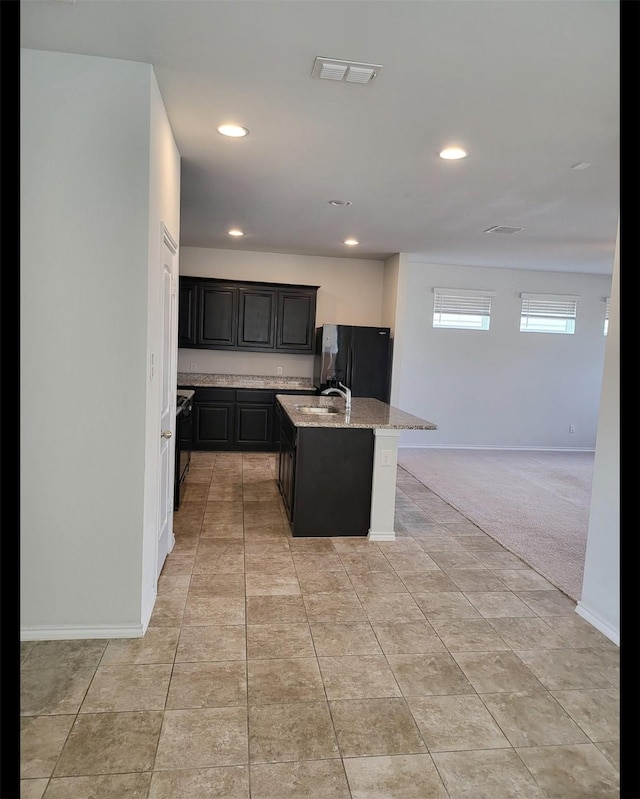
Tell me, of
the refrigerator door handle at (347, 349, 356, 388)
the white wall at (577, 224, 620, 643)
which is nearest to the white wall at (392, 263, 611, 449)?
the refrigerator door handle at (347, 349, 356, 388)

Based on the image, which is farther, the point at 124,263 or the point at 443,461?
the point at 443,461

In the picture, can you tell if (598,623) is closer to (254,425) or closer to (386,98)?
(386,98)

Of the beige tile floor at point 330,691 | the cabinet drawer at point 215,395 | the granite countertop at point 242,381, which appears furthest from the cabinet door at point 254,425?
the beige tile floor at point 330,691

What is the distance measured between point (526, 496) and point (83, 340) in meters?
4.60

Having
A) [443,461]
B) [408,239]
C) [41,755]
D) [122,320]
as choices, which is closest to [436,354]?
[443,461]

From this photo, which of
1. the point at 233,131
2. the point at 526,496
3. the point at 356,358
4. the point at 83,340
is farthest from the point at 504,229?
the point at 83,340

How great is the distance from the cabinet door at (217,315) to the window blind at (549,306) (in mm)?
4172

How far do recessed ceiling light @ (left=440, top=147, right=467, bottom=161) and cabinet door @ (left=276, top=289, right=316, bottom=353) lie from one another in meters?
3.80

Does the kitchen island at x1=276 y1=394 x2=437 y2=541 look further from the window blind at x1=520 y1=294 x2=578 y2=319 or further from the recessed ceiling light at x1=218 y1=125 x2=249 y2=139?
the window blind at x1=520 y1=294 x2=578 y2=319

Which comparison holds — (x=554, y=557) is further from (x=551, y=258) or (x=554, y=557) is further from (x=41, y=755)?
(x=551, y=258)

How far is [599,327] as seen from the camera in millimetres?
7879

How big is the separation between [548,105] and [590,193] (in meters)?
1.57

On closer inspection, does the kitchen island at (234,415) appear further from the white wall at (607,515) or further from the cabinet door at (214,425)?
the white wall at (607,515)

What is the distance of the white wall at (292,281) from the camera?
7.07m
